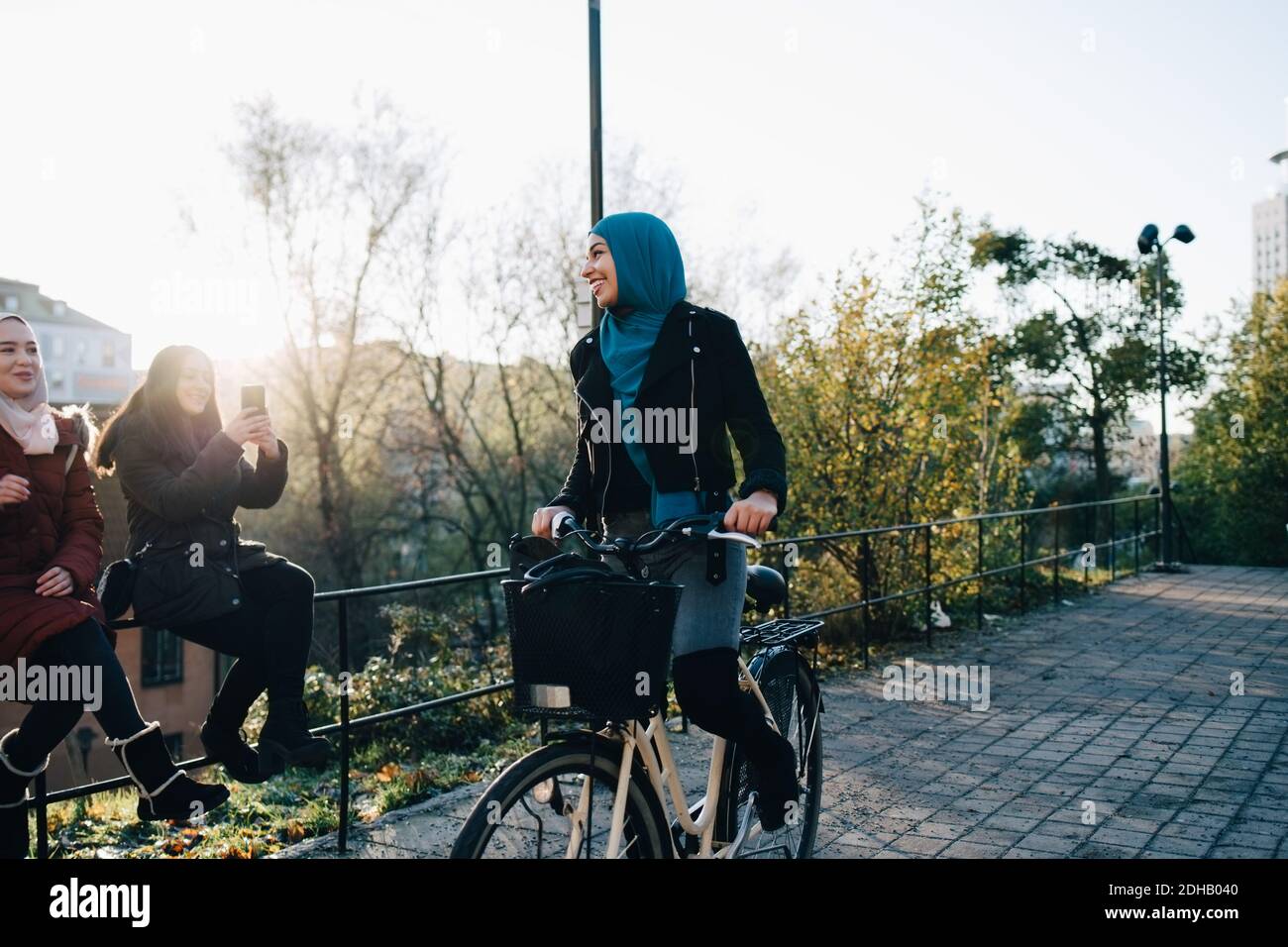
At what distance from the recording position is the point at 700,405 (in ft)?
11.1

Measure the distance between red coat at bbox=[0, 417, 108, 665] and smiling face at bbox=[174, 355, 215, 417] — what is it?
413 mm

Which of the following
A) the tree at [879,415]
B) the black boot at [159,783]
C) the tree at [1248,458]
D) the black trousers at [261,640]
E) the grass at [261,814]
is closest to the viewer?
the black boot at [159,783]

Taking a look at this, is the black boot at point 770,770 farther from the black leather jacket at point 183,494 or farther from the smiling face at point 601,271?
the black leather jacket at point 183,494

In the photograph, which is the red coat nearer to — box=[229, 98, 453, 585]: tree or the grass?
the grass

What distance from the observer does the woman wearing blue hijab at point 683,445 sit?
324 cm

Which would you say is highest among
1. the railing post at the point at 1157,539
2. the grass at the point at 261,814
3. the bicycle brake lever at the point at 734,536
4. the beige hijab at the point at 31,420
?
the beige hijab at the point at 31,420

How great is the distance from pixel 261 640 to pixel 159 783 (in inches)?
24.6

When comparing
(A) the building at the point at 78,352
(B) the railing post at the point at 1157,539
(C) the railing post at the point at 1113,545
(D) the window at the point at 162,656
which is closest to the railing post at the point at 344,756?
(C) the railing post at the point at 1113,545

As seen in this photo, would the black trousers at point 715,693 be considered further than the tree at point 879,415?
No

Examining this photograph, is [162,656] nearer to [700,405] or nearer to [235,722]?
[235,722]

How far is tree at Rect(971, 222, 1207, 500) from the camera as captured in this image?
137 feet

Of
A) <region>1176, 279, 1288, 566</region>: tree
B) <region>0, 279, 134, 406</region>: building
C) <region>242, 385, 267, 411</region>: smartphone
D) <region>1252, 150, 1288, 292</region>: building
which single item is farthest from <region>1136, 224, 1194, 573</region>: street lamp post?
<region>1252, 150, 1288, 292</region>: building

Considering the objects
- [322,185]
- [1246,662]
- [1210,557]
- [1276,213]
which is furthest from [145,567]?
[1276,213]

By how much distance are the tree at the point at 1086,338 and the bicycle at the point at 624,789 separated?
4025 cm
